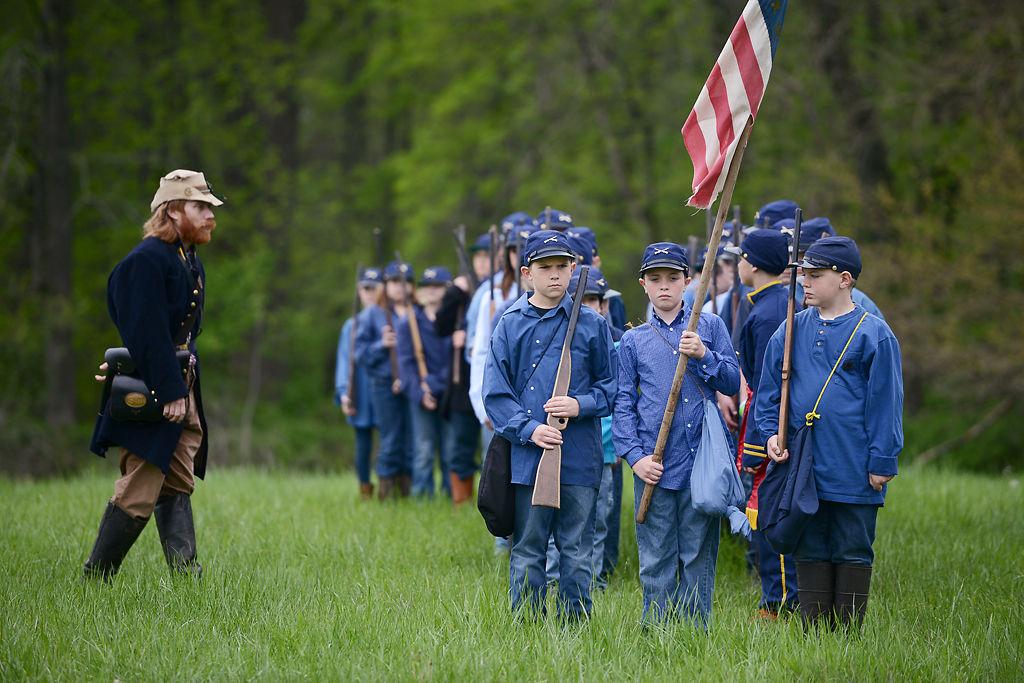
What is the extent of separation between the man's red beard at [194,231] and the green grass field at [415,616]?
6.50ft

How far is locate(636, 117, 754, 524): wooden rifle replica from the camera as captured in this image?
548cm

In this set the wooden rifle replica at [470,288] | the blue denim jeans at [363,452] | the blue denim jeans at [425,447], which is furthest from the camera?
the blue denim jeans at [363,452]

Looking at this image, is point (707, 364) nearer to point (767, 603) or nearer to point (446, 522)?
point (767, 603)

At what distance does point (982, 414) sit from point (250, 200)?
1648cm

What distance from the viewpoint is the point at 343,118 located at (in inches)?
1350

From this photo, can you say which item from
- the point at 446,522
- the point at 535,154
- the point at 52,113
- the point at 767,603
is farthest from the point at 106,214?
the point at 767,603

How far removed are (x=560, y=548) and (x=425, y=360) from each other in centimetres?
501

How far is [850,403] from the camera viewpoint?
5.75m

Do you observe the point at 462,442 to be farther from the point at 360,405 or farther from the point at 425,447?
the point at 360,405

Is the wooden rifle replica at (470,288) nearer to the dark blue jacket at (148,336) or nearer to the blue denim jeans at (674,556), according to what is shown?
the dark blue jacket at (148,336)

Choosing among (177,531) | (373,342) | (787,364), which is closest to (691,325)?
(787,364)

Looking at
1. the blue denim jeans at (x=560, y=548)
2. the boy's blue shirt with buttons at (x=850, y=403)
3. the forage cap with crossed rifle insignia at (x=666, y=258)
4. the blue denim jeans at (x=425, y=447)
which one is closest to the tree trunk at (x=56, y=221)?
the blue denim jeans at (x=425, y=447)

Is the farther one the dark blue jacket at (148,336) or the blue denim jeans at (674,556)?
the dark blue jacket at (148,336)

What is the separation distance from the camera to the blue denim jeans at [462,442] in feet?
33.4
